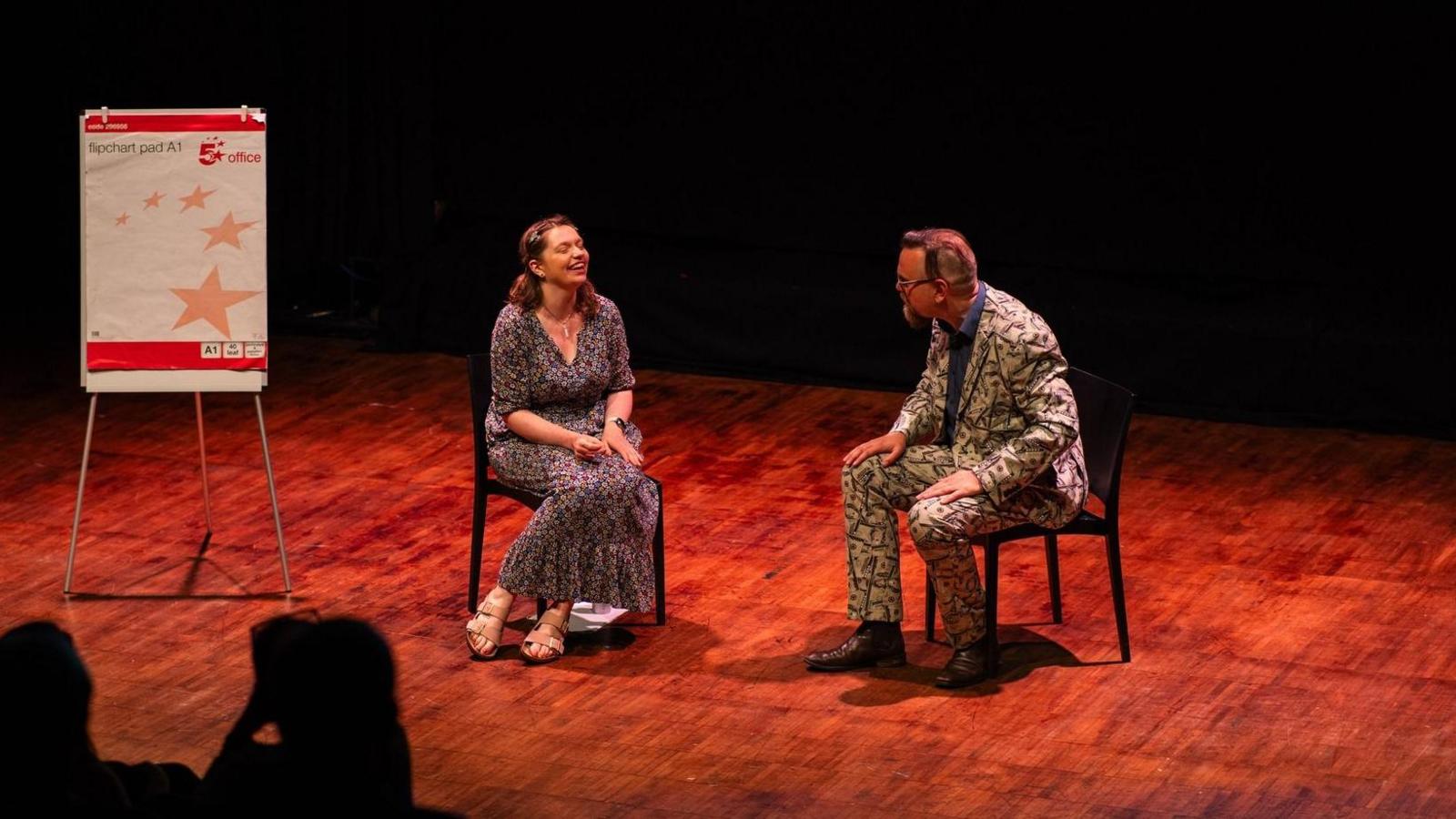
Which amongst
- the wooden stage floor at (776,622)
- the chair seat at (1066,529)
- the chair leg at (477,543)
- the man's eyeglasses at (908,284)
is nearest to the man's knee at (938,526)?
the chair seat at (1066,529)

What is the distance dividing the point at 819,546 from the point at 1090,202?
2.41 metres

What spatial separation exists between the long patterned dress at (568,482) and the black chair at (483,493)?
32 mm

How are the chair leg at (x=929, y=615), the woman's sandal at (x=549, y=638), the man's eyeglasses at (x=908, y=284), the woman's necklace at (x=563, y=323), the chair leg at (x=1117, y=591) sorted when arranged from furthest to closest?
the woman's necklace at (x=563, y=323)
the chair leg at (x=929, y=615)
the woman's sandal at (x=549, y=638)
the chair leg at (x=1117, y=591)
the man's eyeglasses at (x=908, y=284)

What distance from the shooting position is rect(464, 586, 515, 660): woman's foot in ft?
15.9

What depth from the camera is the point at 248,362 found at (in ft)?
17.4

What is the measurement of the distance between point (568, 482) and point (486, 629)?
415 millimetres

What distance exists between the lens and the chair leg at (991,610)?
459cm

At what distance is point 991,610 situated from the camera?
4625mm

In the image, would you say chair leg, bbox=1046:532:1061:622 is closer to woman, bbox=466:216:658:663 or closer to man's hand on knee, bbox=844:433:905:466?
man's hand on knee, bbox=844:433:905:466

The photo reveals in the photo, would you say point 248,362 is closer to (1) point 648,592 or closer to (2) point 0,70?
(1) point 648,592

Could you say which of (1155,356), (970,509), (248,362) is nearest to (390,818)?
(970,509)

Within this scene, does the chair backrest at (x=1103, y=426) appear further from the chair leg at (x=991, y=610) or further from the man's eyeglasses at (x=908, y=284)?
the man's eyeglasses at (x=908, y=284)

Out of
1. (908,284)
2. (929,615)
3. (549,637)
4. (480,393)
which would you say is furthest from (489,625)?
(908,284)

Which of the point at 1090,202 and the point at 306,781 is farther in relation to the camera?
the point at 1090,202
